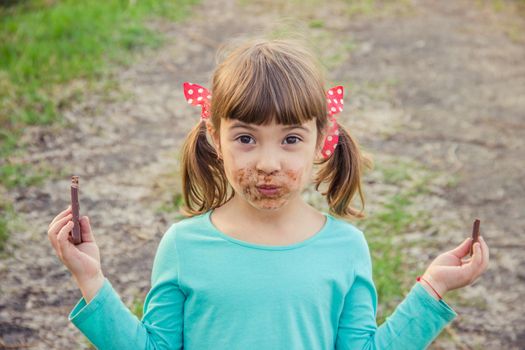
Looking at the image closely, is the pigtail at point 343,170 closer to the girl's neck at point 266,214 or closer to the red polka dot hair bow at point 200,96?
→ the girl's neck at point 266,214

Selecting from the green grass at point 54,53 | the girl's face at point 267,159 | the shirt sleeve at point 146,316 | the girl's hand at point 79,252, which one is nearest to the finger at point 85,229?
the girl's hand at point 79,252

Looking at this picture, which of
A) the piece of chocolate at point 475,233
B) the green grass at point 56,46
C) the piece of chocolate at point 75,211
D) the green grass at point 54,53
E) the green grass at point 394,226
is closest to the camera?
the piece of chocolate at point 75,211

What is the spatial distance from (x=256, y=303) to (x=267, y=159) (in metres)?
0.34

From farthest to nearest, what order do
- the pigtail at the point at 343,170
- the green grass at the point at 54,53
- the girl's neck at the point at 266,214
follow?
the green grass at the point at 54,53
the pigtail at the point at 343,170
the girl's neck at the point at 266,214

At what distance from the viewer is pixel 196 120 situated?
5.08m

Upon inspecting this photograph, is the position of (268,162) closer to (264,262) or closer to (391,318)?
(264,262)

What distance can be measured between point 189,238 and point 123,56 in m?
4.31

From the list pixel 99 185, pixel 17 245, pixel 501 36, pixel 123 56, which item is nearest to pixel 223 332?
pixel 17 245

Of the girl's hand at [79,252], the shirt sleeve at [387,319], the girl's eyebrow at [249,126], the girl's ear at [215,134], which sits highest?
the girl's eyebrow at [249,126]

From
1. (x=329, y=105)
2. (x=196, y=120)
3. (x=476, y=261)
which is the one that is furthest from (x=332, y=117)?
(x=196, y=120)

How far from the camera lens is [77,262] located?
65.9 inches

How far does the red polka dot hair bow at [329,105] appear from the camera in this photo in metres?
1.93

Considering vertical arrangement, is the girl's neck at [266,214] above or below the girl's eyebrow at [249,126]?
below

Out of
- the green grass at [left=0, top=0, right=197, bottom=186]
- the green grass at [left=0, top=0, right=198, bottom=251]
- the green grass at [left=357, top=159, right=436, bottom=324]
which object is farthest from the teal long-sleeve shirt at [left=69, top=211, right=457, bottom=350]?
the green grass at [left=0, top=0, right=197, bottom=186]
